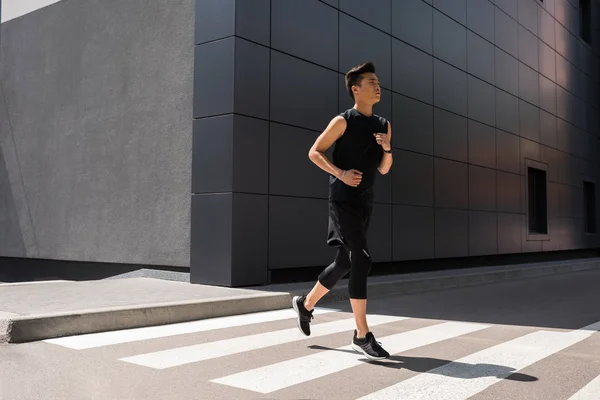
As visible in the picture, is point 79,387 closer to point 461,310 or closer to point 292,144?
point 461,310

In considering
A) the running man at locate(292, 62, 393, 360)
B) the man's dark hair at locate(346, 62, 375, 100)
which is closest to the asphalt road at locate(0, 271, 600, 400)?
the running man at locate(292, 62, 393, 360)

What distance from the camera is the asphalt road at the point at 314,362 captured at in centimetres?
357

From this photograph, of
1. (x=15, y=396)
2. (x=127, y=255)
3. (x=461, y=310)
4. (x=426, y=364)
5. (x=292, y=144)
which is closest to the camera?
(x=15, y=396)

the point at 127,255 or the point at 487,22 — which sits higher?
the point at 487,22

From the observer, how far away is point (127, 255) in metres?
10.5

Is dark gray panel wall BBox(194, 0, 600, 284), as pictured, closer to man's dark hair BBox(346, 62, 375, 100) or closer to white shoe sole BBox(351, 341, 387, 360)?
man's dark hair BBox(346, 62, 375, 100)

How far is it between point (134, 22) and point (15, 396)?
8732 millimetres

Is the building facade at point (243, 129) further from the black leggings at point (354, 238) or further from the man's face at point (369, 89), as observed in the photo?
the man's face at point (369, 89)

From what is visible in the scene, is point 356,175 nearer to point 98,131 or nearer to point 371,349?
point 371,349

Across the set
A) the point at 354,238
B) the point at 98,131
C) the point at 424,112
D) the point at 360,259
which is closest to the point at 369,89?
the point at 354,238

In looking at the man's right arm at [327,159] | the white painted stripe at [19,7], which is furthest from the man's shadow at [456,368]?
the white painted stripe at [19,7]

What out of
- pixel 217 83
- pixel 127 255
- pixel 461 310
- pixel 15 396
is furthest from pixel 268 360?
pixel 127 255

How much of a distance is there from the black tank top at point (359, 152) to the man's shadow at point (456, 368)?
1.27 metres

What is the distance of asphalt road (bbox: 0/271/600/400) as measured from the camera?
3568 mm
